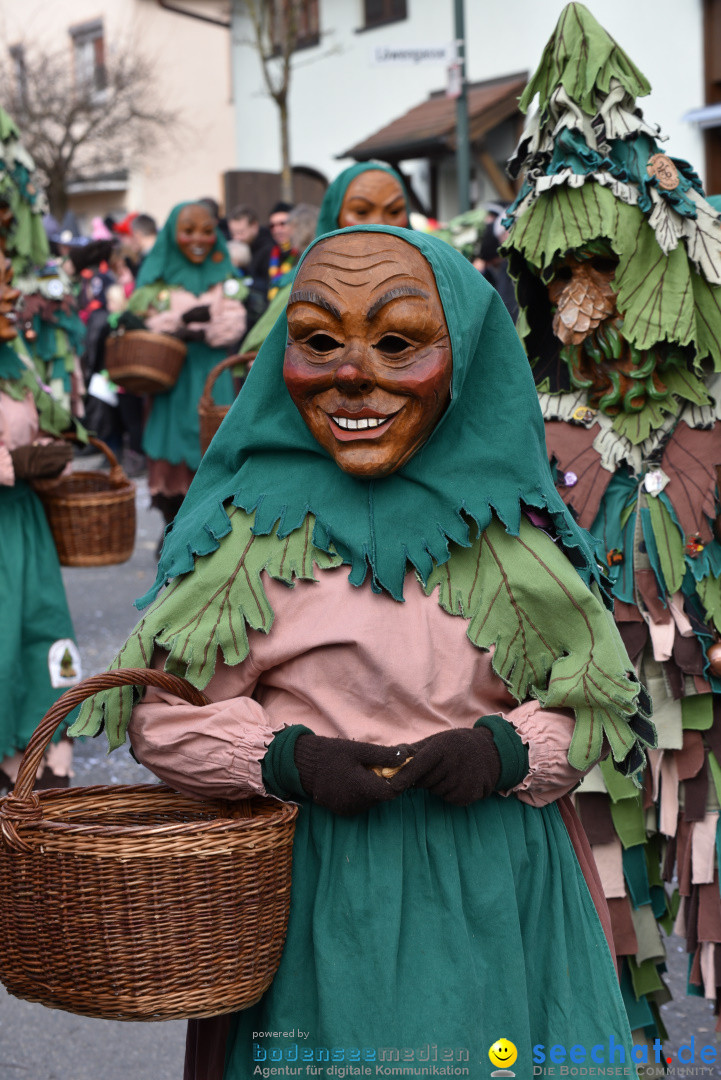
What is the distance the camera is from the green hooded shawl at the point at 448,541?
2195mm

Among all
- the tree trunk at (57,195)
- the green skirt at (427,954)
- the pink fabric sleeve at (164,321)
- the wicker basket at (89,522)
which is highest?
the tree trunk at (57,195)

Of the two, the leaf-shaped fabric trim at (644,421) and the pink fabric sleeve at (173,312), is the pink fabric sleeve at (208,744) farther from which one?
the pink fabric sleeve at (173,312)

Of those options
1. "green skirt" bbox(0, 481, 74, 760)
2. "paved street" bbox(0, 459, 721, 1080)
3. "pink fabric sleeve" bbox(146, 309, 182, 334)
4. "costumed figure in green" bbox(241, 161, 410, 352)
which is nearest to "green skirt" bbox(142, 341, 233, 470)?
"pink fabric sleeve" bbox(146, 309, 182, 334)

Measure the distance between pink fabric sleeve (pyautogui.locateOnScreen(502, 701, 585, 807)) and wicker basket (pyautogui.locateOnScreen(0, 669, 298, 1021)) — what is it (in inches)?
15.7

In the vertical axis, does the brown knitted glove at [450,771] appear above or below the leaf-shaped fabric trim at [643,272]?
below

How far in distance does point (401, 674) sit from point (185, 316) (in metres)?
6.37

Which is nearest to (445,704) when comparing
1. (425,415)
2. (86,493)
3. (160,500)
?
(425,415)

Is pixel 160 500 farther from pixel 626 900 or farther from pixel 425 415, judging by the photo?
pixel 425 415

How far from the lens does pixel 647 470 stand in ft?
10.9

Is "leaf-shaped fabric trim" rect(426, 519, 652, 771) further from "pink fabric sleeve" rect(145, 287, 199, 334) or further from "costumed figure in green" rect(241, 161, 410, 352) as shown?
"pink fabric sleeve" rect(145, 287, 199, 334)

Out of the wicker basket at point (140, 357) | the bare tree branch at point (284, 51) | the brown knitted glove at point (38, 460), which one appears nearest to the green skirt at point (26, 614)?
the brown knitted glove at point (38, 460)

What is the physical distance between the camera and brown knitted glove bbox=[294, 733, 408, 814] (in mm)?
2018

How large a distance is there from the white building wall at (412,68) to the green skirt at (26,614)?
10075mm

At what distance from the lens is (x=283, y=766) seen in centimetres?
207
